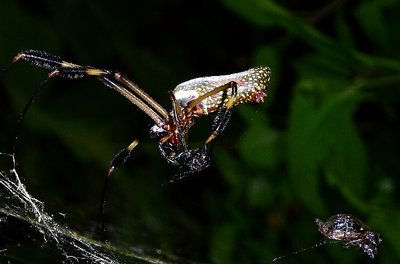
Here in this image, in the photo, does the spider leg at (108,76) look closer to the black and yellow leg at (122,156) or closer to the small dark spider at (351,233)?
the black and yellow leg at (122,156)

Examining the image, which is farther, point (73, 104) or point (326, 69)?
point (73, 104)

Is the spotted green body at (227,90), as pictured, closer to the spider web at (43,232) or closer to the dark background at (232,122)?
the spider web at (43,232)

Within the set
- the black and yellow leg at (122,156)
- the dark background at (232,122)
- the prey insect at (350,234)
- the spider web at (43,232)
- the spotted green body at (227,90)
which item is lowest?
the spider web at (43,232)

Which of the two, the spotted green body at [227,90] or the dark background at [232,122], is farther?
the dark background at [232,122]

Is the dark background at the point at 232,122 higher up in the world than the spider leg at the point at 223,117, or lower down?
higher up

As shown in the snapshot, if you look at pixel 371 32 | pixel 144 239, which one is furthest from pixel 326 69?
pixel 144 239

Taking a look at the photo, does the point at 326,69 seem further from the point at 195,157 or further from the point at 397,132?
the point at 195,157

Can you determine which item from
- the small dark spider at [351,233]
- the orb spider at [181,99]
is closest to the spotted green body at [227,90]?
the orb spider at [181,99]

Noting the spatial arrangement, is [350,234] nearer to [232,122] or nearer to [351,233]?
[351,233]

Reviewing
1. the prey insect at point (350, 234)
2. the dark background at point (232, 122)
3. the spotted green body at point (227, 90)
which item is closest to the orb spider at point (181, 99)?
the spotted green body at point (227, 90)
